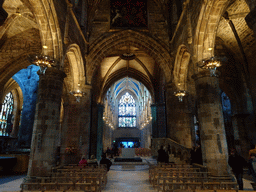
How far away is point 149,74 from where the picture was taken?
811 inches

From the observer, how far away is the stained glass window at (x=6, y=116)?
2086 centimetres

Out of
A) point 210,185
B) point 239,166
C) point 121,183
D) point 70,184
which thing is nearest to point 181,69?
point 239,166

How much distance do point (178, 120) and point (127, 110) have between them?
90.0 feet

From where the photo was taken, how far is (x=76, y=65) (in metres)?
12.1

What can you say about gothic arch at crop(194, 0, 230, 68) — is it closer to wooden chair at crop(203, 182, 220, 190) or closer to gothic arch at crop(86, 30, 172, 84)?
gothic arch at crop(86, 30, 172, 84)

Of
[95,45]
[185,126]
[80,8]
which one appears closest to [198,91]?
[185,126]

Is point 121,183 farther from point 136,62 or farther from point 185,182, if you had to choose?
point 136,62

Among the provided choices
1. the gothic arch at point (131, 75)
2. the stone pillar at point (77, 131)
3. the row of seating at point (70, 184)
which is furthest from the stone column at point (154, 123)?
the row of seating at point (70, 184)

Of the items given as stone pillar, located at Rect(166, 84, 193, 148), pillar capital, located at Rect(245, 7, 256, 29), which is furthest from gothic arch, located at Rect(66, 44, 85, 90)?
pillar capital, located at Rect(245, 7, 256, 29)

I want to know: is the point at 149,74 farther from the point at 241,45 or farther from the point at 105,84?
the point at 241,45

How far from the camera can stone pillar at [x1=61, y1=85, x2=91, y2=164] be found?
1157cm

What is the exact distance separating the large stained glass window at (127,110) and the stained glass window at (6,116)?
2179 cm

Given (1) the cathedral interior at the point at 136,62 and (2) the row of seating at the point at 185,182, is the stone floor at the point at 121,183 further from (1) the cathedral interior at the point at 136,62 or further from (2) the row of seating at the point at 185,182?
(1) the cathedral interior at the point at 136,62

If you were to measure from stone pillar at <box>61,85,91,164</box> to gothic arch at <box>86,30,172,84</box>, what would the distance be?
6.00 ft
